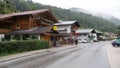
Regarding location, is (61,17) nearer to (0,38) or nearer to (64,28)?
(64,28)

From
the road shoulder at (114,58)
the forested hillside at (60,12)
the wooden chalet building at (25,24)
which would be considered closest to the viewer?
the road shoulder at (114,58)

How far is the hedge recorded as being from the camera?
70.9ft

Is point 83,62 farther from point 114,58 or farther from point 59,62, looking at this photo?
point 114,58

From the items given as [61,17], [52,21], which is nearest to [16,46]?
[52,21]

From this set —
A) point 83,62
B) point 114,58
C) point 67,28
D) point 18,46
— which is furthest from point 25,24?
point 83,62

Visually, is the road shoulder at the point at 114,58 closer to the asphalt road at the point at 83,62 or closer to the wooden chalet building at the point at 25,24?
the asphalt road at the point at 83,62

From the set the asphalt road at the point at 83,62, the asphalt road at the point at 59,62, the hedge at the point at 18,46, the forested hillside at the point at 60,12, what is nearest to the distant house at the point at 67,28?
the forested hillside at the point at 60,12

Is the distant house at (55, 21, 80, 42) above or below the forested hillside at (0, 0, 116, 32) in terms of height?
below

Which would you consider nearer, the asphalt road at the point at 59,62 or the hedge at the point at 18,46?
the asphalt road at the point at 59,62

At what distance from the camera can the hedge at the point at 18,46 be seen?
70.9 feet

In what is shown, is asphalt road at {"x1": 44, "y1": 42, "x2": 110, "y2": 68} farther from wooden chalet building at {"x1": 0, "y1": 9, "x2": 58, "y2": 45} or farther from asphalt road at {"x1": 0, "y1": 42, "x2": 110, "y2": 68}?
wooden chalet building at {"x1": 0, "y1": 9, "x2": 58, "y2": 45}

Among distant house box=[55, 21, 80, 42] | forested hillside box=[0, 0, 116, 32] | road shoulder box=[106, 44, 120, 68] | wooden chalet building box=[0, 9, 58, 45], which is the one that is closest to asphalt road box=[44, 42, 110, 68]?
road shoulder box=[106, 44, 120, 68]

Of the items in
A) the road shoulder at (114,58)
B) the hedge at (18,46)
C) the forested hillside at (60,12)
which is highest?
the forested hillside at (60,12)

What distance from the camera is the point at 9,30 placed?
42.5 meters
